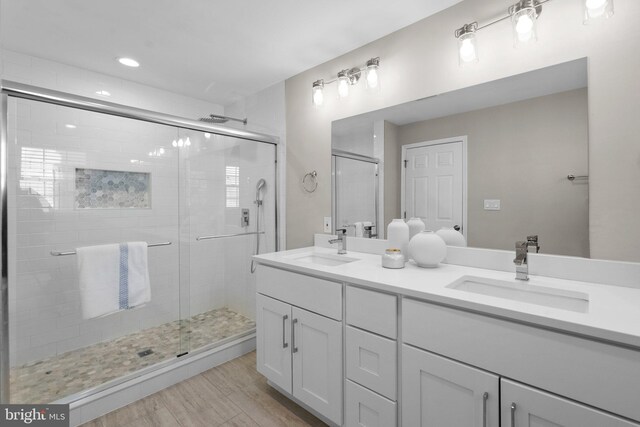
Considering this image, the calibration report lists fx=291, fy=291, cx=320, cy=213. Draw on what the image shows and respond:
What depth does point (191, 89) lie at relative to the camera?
2.81 m

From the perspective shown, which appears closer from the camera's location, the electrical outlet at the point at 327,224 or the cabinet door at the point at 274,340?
the cabinet door at the point at 274,340

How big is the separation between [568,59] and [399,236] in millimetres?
1119

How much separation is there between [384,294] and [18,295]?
2.22 metres

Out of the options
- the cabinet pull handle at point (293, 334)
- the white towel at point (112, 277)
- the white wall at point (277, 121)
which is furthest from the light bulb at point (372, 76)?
the white towel at point (112, 277)

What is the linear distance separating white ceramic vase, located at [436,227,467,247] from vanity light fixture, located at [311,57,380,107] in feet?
3.44

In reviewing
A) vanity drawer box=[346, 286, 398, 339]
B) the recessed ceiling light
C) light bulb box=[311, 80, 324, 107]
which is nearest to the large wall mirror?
light bulb box=[311, 80, 324, 107]

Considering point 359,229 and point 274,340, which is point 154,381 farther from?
point 359,229

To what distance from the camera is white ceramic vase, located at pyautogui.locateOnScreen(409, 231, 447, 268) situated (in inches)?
59.1

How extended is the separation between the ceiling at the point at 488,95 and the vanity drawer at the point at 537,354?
111 cm

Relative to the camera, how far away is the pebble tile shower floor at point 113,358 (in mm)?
1683

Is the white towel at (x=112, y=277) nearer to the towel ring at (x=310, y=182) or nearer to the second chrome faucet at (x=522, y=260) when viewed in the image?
the towel ring at (x=310, y=182)

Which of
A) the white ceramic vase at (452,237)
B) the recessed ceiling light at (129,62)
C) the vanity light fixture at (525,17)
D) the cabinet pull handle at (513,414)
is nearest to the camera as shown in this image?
the cabinet pull handle at (513,414)

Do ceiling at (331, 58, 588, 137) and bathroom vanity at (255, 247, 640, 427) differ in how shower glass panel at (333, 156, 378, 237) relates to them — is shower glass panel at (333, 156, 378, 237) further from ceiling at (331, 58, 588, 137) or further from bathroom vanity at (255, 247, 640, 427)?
bathroom vanity at (255, 247, 640, 427)

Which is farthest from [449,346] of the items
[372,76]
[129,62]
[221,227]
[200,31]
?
[129,62]
